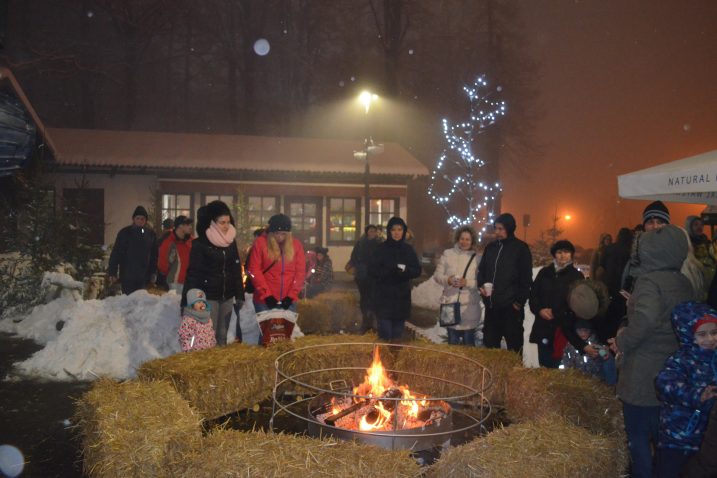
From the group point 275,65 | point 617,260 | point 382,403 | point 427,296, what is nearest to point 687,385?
point 382,403

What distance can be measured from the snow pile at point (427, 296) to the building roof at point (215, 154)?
313 inches

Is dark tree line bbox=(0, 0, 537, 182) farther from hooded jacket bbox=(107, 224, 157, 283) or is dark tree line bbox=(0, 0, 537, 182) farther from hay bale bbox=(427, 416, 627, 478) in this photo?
hay bale bbox=(427, 416, 627, 478)

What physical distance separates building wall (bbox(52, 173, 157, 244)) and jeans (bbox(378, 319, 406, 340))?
1604cm

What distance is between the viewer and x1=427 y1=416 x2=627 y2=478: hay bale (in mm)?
3812

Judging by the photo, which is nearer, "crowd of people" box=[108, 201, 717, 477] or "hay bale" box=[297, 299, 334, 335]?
"crowd of people" box=[108, 201, 717, 477]

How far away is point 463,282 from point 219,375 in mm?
3274

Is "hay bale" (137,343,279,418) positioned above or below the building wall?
below

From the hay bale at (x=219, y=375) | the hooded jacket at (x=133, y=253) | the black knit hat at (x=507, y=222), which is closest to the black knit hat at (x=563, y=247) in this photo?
the black knit hat at (x=507, y=222)

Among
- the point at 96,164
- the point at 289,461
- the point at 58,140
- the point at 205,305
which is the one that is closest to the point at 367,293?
the point at 205,305

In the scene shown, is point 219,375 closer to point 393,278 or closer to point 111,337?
point 393,278

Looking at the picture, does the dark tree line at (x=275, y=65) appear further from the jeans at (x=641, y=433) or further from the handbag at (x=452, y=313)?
the jeans at (x=641, y=433)

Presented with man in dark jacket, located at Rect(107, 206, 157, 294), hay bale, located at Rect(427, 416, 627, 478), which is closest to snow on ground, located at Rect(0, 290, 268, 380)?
man in dark jacket, located at Rect(107, 206, 157, 294)

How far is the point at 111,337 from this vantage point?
8.68 meters

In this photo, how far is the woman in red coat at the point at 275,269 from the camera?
25.2 feet
